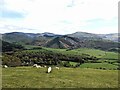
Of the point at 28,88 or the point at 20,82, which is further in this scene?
the point at 20,82

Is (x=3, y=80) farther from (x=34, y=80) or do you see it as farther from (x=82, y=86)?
(x=82, y=86)

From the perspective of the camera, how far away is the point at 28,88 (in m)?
23.3

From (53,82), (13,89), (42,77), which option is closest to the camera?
(13,89)

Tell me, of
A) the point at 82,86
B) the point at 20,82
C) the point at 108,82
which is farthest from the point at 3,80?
the point at 108,82

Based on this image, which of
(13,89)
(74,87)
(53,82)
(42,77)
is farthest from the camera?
(42,77)

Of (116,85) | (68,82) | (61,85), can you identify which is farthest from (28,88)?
(116,85)

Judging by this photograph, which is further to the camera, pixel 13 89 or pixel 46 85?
pixel 46 85

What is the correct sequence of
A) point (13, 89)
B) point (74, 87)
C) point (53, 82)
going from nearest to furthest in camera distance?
1. point (13, 89)
2. point (74, 87)
3. point (53, 82)

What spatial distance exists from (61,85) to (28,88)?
12.6 ft

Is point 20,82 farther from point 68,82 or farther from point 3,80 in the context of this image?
point 68,82

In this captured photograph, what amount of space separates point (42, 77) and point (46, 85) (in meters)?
4.37

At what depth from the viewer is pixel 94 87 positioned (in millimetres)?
25859

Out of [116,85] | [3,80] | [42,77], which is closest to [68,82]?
[42,77]

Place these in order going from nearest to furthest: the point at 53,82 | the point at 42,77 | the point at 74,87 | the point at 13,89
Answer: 1. the point at 13,89
2. the point at 74,87
3. the point at 53,82
4. the point at 42,77
